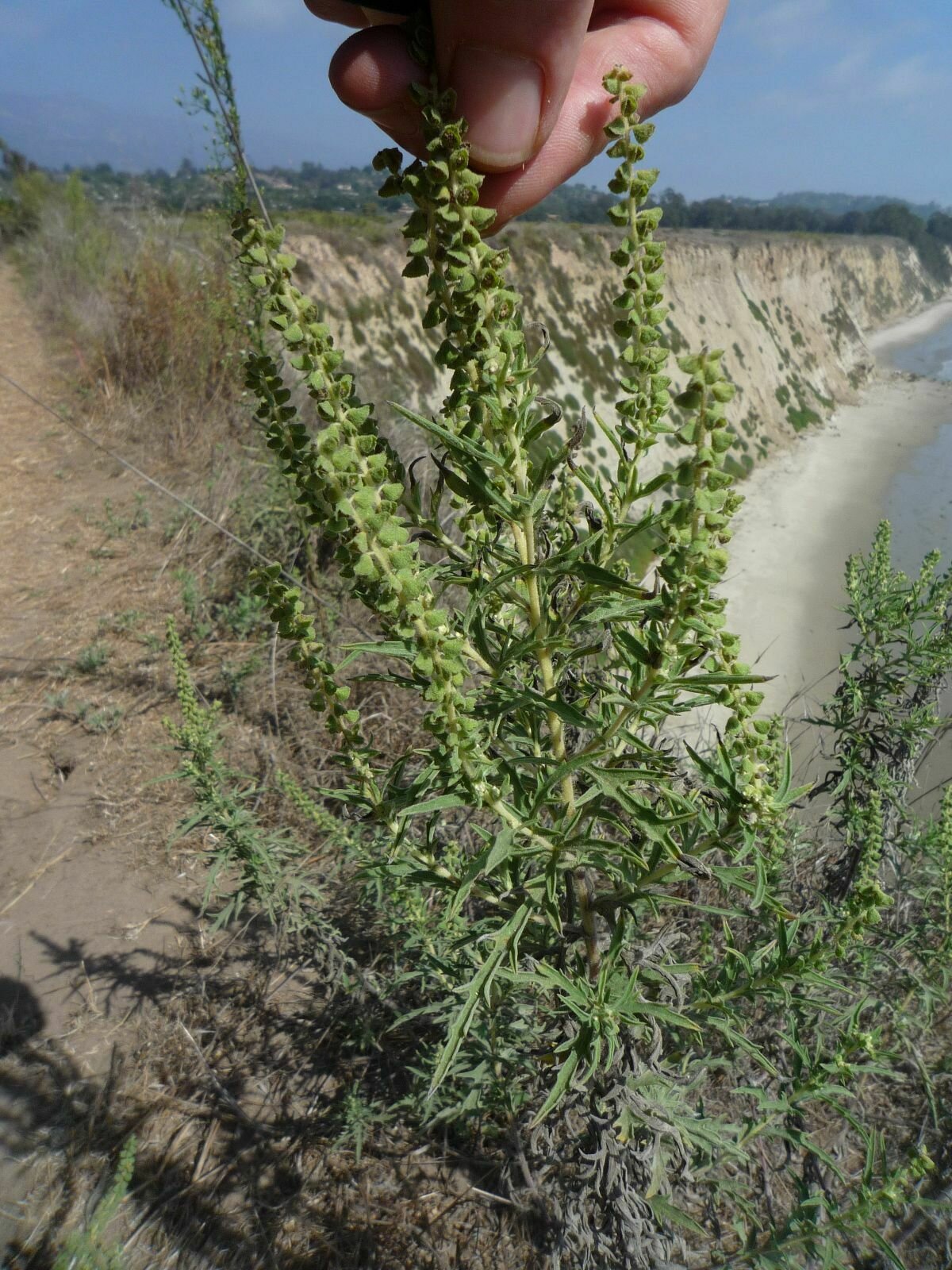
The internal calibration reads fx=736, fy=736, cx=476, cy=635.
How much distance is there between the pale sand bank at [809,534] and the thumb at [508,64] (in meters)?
6.35

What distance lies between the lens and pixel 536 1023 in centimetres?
241

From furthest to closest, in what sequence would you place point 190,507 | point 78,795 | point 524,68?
point 78,795 < point 190,507 < point 524,68

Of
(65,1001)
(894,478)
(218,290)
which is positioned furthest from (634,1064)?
(894,478)

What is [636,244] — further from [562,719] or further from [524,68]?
[562,719]

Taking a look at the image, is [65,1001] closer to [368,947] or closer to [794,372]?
[368,947]

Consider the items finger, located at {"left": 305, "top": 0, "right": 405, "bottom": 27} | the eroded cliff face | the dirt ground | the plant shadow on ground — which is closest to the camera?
finger, located at {"left": 305, "top": 0, "right": 405, "bottom": 27}

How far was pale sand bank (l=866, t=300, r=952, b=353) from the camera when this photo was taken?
43906 millimetres

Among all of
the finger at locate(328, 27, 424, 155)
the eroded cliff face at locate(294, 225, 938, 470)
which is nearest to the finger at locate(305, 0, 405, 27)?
the finger at locate(328, 27, 424, 155)

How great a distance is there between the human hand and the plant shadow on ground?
8.90 ft

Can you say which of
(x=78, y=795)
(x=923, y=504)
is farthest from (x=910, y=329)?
(x=78, y=795)

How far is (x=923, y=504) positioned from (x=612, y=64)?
21.9 meters

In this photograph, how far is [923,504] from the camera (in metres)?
19.7

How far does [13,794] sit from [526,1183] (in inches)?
142

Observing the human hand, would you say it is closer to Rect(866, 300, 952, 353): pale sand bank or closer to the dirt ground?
the dirt ground
